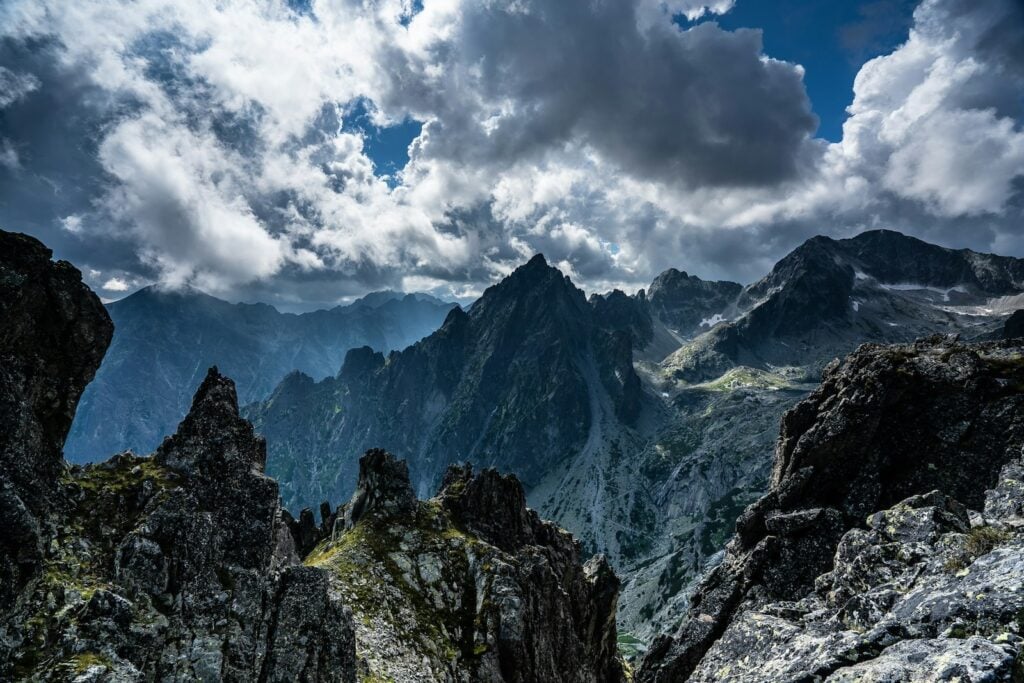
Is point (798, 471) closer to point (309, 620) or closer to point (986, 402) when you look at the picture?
point (986, 402)

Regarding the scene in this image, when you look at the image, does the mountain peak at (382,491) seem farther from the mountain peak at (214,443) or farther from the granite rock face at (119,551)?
the granite rock face at (119,551)

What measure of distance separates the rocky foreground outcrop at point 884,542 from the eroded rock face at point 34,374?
28.8 metres

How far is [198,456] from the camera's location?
1334 inches

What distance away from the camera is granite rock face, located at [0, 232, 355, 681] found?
68.6ft

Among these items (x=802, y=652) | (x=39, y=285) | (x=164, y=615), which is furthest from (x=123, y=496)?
(x=802, y=652)

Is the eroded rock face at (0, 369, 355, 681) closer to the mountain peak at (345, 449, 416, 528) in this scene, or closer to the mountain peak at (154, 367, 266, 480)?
the mountain peak at (154, 367, 266, 480)

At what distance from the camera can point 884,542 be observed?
24.3 metres

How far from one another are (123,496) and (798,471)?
170 feet

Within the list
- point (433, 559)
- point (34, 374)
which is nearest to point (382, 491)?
point (433, 559)

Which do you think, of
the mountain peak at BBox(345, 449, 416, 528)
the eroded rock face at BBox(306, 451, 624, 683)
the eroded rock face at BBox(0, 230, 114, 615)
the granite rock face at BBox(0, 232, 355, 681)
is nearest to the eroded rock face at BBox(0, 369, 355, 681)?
the granite rock face at BBox(0, 232, 355, 681)

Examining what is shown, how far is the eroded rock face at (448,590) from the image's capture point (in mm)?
39469

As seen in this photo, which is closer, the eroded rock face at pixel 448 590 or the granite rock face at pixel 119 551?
the granite rock face at pixel 119 551

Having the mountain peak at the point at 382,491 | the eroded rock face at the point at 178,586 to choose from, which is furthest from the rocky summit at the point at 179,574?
the mountain peak at the point at 382,491

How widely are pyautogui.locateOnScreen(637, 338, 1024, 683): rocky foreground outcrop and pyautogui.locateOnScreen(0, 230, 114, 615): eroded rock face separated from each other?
28.8 m
